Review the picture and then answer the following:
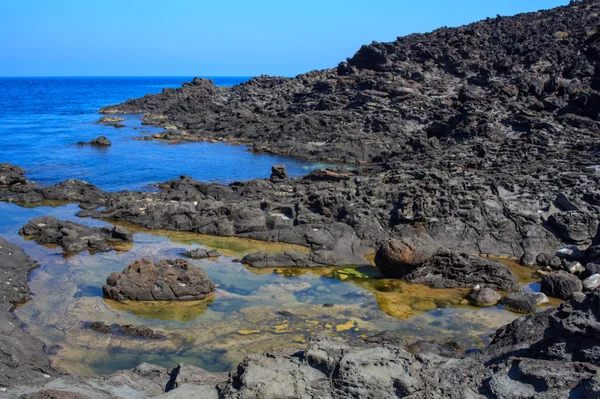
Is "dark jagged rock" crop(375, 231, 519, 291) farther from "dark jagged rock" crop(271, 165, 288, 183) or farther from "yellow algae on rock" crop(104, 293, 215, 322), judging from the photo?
"dark jagged rock" crop(271, 165, 288, 183)

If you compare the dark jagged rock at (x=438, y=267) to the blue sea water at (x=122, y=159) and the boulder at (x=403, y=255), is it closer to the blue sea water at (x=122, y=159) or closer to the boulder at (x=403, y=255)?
the boulder at (x=403, y=255)

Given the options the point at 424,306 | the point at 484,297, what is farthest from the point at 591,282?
the point at 424,306

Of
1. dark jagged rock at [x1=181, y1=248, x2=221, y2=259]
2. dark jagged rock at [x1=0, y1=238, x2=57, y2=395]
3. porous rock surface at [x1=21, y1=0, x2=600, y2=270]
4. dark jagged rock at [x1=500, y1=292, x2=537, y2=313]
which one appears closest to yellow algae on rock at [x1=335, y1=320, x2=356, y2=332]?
dark jagged rock at [x1=500, y1=292, x2=537, y2=313]

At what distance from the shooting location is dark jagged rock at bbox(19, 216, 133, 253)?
60.3ft

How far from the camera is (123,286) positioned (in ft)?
46.7

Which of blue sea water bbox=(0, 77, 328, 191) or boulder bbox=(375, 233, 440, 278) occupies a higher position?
boulder bbox=(375, 233, 440, 278)

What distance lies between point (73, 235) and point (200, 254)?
450 centimetres

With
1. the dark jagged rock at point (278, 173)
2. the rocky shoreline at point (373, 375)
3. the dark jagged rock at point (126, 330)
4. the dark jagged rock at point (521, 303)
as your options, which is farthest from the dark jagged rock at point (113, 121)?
the rocky shoreline at point (373, 375)

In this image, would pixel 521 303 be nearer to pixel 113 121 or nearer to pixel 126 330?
pixel 126 330

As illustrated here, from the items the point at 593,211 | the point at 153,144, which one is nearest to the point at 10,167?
the point at 153,144

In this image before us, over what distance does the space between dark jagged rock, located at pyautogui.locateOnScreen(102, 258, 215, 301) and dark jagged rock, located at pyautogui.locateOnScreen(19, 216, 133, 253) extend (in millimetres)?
4157

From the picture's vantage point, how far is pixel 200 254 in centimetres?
1797

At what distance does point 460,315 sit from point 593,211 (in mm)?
8638

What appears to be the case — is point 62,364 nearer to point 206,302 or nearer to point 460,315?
point 206,302
